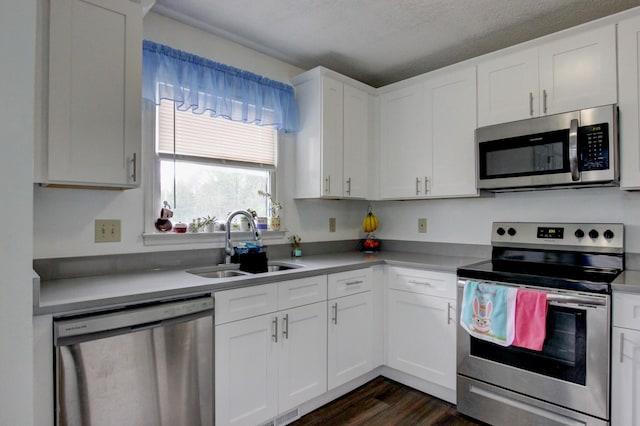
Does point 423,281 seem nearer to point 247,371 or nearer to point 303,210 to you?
A: point 303,210

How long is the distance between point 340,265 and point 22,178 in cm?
202

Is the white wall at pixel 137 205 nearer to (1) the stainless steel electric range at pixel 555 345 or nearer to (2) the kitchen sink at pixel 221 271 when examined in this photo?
(2) the kitchen sink at pixel 221 271

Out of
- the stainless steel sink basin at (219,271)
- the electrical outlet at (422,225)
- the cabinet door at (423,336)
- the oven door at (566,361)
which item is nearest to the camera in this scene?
the oven door at (566,361)

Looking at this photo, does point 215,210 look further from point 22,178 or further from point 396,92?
point 22,178

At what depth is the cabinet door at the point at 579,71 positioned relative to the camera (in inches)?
79.9

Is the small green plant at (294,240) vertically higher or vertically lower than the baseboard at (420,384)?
higher

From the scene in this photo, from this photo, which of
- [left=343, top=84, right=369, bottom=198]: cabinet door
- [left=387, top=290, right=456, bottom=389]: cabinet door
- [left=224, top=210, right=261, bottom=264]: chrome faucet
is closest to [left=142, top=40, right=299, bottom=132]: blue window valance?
[left=343, top=84, right=369, bottom=198]: cabinet door

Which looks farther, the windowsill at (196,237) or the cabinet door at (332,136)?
the cabinet door at (332,136)

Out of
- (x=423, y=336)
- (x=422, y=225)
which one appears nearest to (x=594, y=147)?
(x=422, y=225)

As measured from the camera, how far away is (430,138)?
2816 mm

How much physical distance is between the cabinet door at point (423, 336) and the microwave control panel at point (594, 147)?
111cm

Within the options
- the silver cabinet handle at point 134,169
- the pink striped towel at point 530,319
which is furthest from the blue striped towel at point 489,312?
the silver cabinet handle at point 134,169

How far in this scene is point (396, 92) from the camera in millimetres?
3037

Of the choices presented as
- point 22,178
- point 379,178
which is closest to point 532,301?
point 379,178
